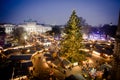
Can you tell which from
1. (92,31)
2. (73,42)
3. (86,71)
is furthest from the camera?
(92,31)

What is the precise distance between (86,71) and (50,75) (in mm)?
7122

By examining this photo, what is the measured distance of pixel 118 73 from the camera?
23.8 meters

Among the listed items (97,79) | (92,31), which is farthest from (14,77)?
(92,31)

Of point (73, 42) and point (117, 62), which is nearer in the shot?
Result: point (117, 62)

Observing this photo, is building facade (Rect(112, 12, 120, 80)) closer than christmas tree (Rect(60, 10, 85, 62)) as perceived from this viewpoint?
Yes

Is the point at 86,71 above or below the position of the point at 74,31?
below

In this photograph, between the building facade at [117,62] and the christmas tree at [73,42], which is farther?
the christmas tree at [73,42]

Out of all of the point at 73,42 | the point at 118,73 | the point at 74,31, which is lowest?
the point at 118,73

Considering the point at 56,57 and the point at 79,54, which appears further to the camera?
the point at 56,57

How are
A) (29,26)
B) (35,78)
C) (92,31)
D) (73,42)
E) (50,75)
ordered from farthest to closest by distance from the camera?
(29,26) < (92,31) < (73,42) < (50,75) < (35,78)

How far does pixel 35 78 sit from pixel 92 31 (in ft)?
300

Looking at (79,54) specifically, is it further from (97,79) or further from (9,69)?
(9,69)

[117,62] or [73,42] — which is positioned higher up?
[73,42]

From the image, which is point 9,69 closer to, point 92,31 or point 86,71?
point 86,71
